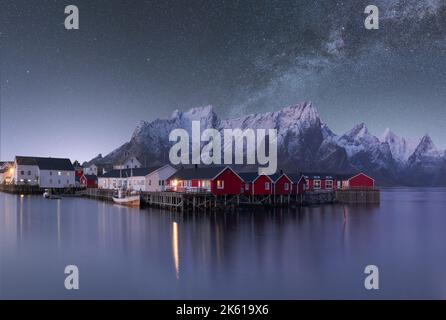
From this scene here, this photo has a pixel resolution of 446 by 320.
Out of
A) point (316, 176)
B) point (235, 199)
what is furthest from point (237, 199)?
point (316, 176)

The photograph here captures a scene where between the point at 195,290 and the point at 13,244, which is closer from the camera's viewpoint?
the point at 195,290

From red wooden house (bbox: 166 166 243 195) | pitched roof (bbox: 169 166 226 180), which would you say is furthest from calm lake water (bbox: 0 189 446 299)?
pitched roof (bbox: 169 166 226 180)

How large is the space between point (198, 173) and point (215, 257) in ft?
124

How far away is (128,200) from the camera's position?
225ft

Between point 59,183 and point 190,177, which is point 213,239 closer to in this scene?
point 190,177

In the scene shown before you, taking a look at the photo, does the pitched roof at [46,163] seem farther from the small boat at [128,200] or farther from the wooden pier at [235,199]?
the small boat at [128,200]

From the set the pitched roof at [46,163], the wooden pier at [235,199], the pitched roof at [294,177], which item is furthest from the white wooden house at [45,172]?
the pitched roof at [294,177]

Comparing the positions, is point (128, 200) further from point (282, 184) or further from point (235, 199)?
point (282, 184)

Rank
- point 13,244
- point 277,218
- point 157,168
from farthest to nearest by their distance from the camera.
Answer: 1. point 157,168
2. point 277,218
3. point 13,244

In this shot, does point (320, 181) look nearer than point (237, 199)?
No

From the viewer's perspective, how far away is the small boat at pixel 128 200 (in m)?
66.8

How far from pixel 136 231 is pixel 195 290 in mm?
19669
